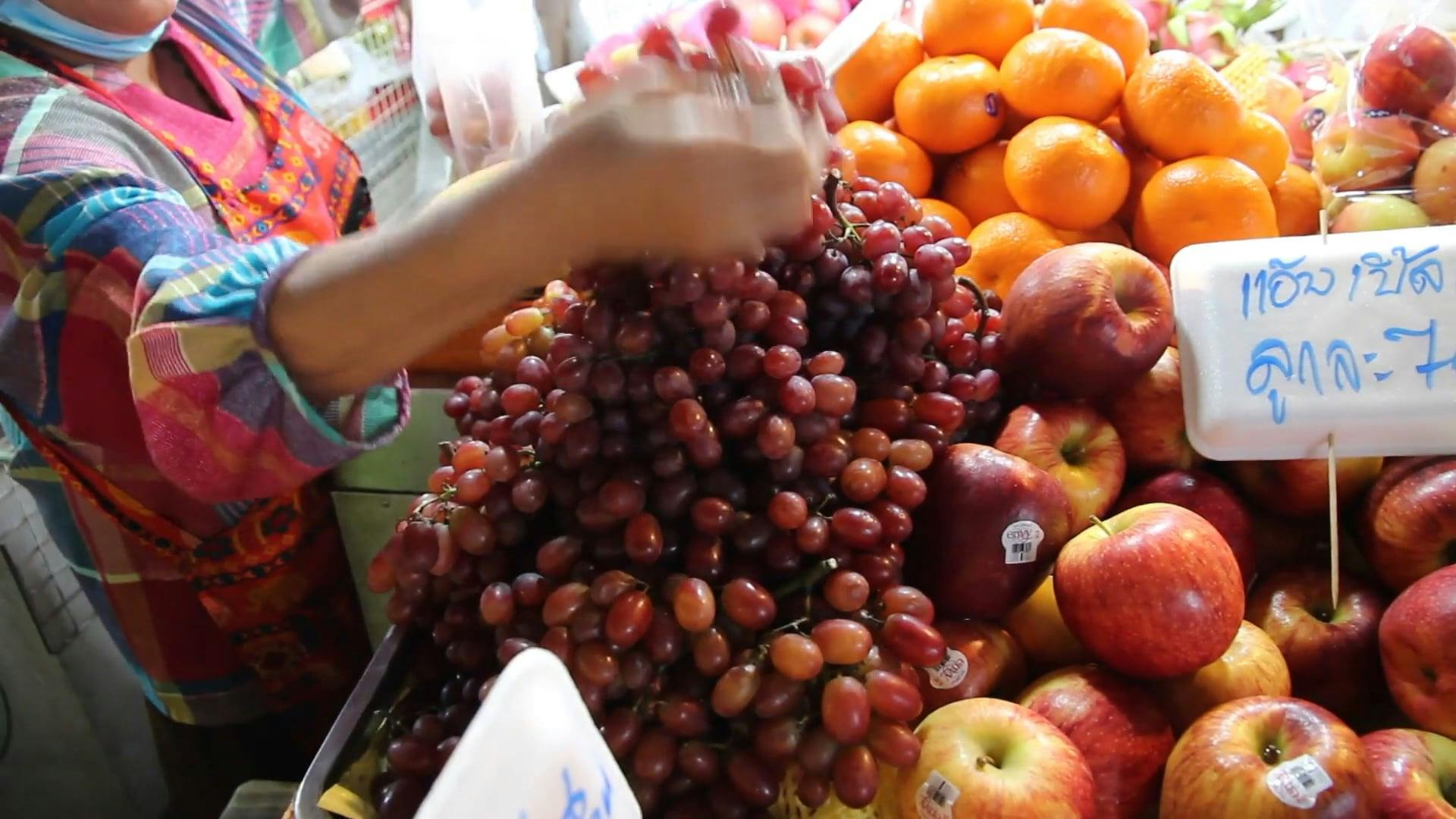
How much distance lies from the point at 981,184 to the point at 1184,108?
0.84ft

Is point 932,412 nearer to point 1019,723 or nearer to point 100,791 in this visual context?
→ point 1019,723

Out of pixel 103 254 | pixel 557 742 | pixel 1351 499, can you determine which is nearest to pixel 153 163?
pixel 103 254

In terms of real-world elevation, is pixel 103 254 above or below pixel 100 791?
above

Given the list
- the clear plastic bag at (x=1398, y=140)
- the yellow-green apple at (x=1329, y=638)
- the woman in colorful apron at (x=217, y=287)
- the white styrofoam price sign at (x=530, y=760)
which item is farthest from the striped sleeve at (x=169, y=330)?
the clear plastic bag at (x=1398, y=140)

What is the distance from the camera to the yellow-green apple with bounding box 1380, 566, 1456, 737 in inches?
29.5

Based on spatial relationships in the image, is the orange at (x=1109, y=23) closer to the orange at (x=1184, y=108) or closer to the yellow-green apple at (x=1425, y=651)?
the orange at (x=1184, y=108)

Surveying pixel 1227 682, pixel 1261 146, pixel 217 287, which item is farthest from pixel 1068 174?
pixel 217 287

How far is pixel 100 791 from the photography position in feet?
5.63

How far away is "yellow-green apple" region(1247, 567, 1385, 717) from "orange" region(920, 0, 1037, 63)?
0.84m

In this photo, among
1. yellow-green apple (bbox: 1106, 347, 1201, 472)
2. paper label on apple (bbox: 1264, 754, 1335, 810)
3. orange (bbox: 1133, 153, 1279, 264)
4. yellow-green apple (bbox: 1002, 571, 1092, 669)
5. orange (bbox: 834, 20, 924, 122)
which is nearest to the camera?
paper label on apple (bbox: 1264, 754, 1335, 810)

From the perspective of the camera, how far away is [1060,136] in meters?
1.19

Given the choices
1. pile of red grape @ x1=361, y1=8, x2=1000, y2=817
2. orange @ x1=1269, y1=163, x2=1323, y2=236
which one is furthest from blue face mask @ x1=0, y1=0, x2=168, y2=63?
orange @ x1=1269, y1=163, x2=1323, y2=236

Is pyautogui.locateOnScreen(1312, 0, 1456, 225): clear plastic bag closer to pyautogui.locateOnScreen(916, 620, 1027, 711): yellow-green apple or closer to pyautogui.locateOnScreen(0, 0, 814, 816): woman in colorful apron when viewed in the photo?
pyautogui.locateOnScreen(916, 620, 1027, 711): yellow-green apple

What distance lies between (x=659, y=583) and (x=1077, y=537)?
1.23ft
